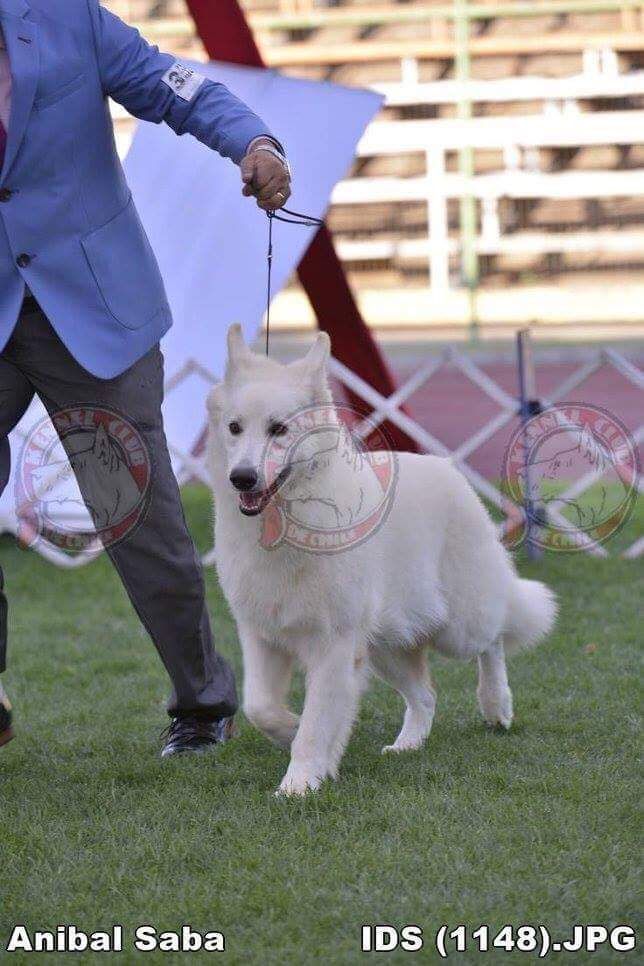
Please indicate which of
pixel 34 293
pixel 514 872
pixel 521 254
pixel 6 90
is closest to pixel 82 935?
pixel 514 872

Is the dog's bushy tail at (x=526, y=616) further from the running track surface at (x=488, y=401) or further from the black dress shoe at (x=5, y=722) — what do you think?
the running track surface at (x=488, y=401)

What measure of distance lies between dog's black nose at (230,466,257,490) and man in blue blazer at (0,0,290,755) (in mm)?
464

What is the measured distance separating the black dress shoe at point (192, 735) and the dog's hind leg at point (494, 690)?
658 millimetres

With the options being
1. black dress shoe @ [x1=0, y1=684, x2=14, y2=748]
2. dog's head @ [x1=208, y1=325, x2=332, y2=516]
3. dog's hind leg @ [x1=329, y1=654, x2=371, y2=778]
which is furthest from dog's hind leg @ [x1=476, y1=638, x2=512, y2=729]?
black dress shoe @ [x1=0, y1=684, x2=14, y2=748]

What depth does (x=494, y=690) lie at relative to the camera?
356 cm

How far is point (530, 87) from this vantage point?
1516 cm

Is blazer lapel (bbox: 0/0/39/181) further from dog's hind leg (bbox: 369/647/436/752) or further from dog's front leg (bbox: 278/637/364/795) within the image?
dog's hind leg (bbox: 369/647/436/752)

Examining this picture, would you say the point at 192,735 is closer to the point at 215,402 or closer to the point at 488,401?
the point at 215,402

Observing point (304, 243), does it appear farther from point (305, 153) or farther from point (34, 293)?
point (34, 293)

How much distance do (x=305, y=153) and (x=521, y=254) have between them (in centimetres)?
1005

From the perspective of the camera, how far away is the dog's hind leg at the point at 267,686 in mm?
3195

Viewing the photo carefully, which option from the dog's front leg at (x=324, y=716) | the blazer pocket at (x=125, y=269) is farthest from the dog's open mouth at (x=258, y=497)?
the blazer pocket at (x=125, y=269)

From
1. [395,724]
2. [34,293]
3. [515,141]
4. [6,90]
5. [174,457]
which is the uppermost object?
[515,141]

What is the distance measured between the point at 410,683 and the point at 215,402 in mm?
935
